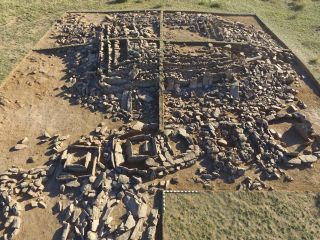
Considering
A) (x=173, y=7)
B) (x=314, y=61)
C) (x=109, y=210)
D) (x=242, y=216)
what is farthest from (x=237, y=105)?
(x=173, y=7)

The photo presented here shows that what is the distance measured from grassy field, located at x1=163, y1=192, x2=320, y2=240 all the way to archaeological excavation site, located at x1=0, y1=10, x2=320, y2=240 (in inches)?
14.6

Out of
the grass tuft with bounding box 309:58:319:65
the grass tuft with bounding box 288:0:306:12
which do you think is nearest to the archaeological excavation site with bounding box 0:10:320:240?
the grass tuft with bounding box 309:58:319:65

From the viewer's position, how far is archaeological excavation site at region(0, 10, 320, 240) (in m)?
10.7

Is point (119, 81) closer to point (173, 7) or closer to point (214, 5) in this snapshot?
point (173, 7)

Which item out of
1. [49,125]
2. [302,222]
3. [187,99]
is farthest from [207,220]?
[49,125]

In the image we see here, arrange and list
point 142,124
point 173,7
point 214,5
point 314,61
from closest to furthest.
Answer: point 142,124
point 314,61
point 173,7
point 214,5

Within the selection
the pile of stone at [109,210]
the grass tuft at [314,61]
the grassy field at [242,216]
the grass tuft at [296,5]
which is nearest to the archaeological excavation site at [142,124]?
the pile of stone at [109,210]

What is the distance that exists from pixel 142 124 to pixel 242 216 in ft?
15.4

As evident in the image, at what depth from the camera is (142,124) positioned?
13.2m

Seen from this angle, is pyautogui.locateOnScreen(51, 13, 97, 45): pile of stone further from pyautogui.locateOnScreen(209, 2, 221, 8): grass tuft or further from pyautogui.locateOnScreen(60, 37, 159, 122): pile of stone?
pyautogui.locateOnScreen(209, 2, 221, 8): grass tuft

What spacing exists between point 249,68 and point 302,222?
7113 millimetres

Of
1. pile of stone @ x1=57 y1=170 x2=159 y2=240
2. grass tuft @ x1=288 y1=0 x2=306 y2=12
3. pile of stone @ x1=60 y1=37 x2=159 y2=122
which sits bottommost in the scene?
pile of stone @ x1=57 y1=170 x2=159 y2=240

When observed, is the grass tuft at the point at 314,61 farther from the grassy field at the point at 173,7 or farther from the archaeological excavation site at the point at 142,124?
the archaeological excavation site at the point at 142,124

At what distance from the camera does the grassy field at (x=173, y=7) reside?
56.9ft
